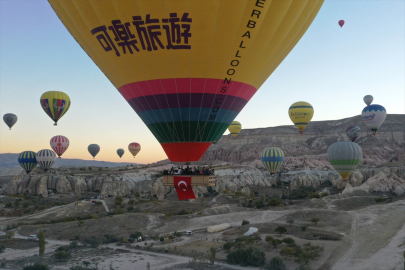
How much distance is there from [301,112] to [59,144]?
56.7m

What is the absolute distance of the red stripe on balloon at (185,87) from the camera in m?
21.7

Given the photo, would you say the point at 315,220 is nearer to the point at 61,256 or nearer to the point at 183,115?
the point at 183,115

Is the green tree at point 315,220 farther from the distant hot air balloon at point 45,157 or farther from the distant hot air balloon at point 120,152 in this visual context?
the distant hot air balloon at point 120,152

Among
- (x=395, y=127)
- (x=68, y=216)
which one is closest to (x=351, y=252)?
(x=68, y=216)

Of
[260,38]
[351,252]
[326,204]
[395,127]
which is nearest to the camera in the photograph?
[260,38]

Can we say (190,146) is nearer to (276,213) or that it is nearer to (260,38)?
(260,38)

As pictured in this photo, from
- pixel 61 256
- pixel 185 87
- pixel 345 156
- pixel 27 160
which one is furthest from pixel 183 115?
pixel 27 160

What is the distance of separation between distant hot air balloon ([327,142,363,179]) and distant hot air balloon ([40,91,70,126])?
157 ft

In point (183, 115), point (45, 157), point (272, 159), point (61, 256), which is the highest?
point (183, 115)

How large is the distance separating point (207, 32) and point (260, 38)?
3455 millimetres

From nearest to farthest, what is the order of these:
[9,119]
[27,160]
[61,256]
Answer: [61,256] < [27,160] < [9,119]

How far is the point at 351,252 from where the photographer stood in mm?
24734

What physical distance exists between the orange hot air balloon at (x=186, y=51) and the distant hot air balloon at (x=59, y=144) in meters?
65.8

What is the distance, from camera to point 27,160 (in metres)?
79.4
